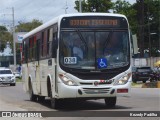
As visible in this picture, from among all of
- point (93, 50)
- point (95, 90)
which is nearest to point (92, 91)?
point (95, 90)

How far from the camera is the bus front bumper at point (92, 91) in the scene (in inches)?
690

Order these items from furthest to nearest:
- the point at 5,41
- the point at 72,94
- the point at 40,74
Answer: the point at 5,41 < the point at 40,74 < the point at 72,94

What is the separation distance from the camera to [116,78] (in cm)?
1788

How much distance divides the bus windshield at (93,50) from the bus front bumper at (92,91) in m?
0.69

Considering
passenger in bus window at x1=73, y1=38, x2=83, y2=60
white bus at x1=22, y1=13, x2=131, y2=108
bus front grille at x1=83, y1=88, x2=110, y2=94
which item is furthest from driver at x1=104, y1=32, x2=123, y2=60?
bus front grille at x1=83, y1=88, x2=110, y2=94

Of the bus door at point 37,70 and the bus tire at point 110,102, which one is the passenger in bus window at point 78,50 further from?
the bus door at point 37,70

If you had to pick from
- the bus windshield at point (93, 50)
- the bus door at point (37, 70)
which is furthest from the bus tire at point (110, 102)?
the bus door at point (37, 70)

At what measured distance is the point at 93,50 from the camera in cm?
1784

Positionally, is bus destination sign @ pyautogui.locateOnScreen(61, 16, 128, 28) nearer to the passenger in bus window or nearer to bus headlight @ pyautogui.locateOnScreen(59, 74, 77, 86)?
the passenger in bus window

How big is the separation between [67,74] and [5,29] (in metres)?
121

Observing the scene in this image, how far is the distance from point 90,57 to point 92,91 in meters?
1.17

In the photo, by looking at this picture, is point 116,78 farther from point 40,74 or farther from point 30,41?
point 30,41

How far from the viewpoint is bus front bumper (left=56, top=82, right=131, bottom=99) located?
57.5ft

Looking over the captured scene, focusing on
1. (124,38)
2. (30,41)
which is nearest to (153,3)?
(30,41)
